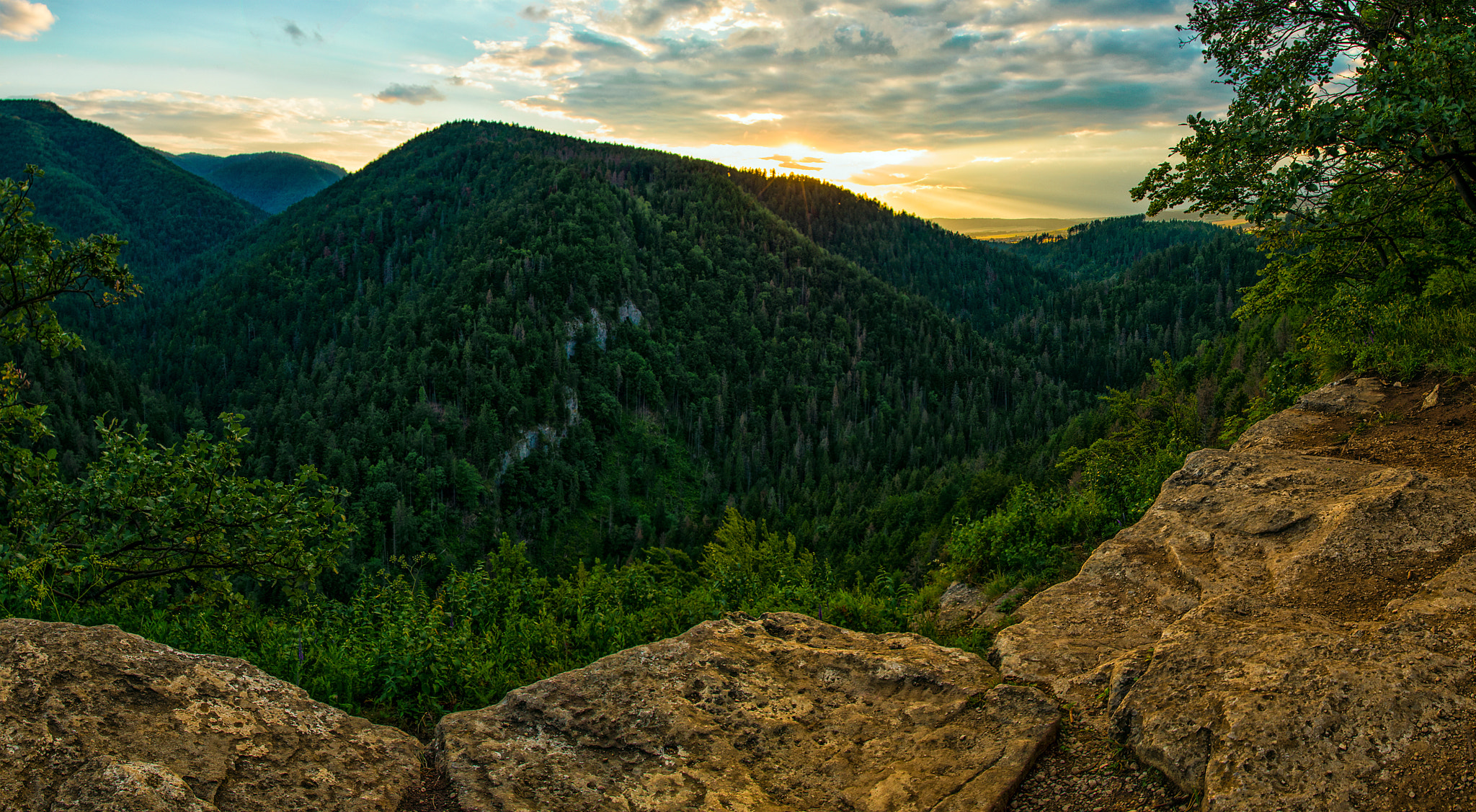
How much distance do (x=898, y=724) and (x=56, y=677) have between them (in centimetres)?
692

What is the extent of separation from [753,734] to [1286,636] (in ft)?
15.0

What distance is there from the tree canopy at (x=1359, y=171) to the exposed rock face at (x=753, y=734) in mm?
8060

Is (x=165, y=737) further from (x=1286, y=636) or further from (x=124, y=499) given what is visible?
(x=1286, y=636)

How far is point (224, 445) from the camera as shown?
12.5 m

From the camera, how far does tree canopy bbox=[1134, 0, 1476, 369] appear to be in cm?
947

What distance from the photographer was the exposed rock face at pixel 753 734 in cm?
573

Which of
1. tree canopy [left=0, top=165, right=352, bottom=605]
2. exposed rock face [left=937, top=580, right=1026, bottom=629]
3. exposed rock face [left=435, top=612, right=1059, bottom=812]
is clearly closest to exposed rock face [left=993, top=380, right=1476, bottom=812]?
exposed rock face [left=435, top=612, right=1059, bottom=812]

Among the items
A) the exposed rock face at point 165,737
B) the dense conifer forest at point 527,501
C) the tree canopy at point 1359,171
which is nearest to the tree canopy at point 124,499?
the dense conifer forest at point 527,501

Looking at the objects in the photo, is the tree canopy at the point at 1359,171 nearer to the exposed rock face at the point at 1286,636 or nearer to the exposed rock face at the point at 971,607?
the exposed rock face at the point at 1286,636

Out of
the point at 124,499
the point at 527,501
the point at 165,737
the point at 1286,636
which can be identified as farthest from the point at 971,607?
the point at 527,501

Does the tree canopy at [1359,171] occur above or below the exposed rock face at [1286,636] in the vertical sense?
above

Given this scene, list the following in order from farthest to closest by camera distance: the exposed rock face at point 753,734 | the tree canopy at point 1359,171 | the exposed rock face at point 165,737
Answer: the tree canopy at point 1359,171 → the exposed rock face at point 753,734 → the exposed rock face at point 165,737

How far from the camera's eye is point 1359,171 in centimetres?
1070

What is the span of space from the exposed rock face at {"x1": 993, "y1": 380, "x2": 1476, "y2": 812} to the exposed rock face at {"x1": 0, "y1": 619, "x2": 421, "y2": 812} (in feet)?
19.9
